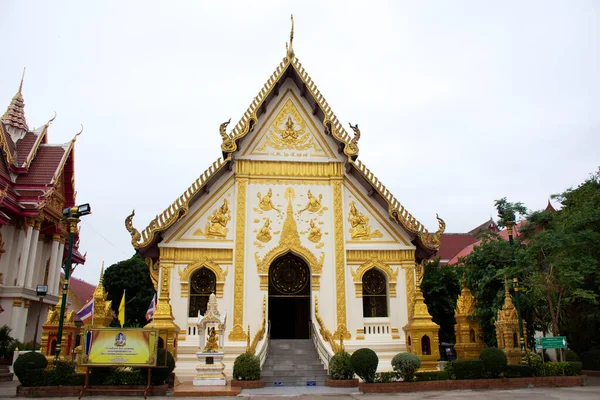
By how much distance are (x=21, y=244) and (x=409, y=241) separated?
740 inches

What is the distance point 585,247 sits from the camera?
15195 mm

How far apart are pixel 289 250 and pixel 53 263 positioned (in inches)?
698

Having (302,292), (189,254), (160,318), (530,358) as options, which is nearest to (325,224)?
(302,292)

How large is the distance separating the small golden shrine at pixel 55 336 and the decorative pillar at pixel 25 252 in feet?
32.0

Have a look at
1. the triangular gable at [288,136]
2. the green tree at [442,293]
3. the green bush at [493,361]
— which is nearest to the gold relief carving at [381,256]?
the triangular gable at [288,136]

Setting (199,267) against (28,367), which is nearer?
(28,367)

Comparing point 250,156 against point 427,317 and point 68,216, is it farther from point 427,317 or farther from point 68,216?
point 427,317

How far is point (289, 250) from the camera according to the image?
16.1m

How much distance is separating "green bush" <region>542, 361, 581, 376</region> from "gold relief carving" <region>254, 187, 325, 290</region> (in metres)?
6.61

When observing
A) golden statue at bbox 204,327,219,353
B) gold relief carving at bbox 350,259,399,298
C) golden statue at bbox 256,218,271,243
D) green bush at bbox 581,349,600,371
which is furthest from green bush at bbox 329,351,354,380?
green bush at bbox 581,349,600,371

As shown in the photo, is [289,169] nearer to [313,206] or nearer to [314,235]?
[313,206]

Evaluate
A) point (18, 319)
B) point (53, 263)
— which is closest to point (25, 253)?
point (18, 319)

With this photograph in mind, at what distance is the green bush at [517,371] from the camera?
1253 cm

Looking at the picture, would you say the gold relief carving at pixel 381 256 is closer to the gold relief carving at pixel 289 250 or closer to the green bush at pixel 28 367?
the gold relief carving at pixel 289 250
